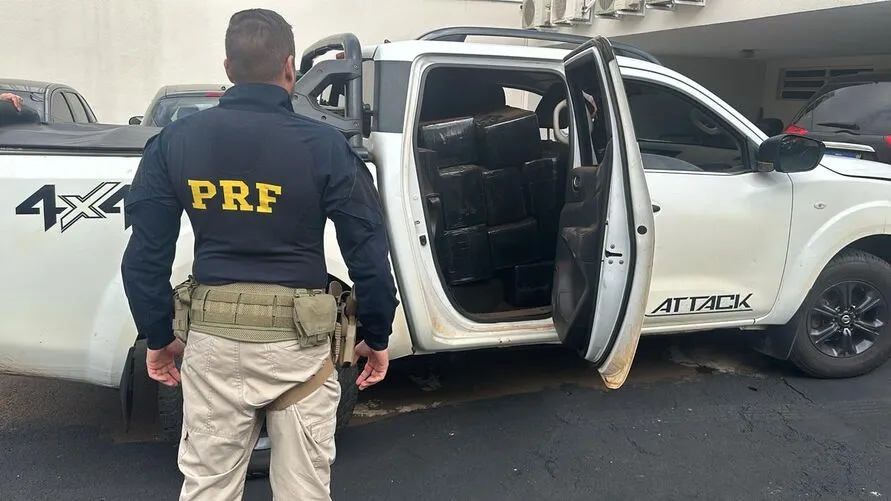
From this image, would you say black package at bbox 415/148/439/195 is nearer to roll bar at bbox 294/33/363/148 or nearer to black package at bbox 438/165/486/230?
black package at bbox 438/165/486/230

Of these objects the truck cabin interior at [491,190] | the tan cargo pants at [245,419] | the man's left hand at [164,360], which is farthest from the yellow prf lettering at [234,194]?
the truck cabin interior at [491,190]

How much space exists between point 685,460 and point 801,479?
1.56ft

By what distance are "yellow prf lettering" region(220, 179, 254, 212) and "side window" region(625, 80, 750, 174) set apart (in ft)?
7.25

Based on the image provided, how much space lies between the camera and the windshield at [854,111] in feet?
19.5

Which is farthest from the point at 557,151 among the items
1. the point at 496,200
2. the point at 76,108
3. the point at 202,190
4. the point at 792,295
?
the point at 76,108

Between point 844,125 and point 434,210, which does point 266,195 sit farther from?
point 844,125

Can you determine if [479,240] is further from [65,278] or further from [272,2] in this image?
[272,2]

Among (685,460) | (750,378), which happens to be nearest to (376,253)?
(685,460)

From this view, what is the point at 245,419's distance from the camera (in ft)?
6.45

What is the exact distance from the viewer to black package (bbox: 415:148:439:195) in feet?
10.5

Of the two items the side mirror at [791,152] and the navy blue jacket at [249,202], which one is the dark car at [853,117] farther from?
the navy blue jacket at [249,202]

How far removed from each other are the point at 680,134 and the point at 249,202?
3.10 meters

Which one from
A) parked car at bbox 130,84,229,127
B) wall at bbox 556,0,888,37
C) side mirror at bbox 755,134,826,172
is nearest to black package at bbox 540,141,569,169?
side mirror at bbox 755,134,826,172

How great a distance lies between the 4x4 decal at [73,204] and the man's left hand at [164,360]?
2.35 feet
